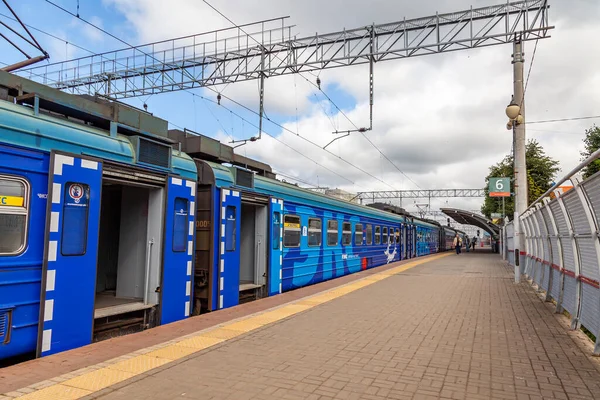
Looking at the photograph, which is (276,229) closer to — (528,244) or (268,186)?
(268,186)

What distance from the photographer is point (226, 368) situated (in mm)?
4609

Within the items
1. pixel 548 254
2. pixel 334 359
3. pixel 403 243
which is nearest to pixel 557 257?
pixel 548 254

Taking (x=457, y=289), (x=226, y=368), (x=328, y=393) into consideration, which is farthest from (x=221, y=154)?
(x=457, y=289)

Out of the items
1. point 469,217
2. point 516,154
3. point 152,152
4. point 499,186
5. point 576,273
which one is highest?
point 516,154

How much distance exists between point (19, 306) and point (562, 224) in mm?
7897

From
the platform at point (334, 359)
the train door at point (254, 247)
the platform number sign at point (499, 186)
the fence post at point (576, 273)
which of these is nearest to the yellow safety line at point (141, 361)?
the platform at point (334, 359)

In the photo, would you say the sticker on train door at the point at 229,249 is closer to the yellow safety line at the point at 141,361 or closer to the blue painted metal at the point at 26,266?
the yellow safety line at the point at 141,361

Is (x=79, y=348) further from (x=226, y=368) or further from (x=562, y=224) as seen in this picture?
(x=562, y=224)

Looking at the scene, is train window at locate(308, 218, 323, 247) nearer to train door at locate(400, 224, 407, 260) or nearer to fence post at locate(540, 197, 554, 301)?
fence post at locate(540, 197, 554, 301)

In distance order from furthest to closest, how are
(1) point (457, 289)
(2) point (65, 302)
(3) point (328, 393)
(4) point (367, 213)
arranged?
(4) point (367, 213), (1) point (457, 289), (2) point (65, 302), (3) point (328, 393)

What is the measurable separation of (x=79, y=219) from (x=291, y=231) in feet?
20.0

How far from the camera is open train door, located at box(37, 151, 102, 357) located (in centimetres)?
479

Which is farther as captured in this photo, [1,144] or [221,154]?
[221,154]

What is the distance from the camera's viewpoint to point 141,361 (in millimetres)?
4805
